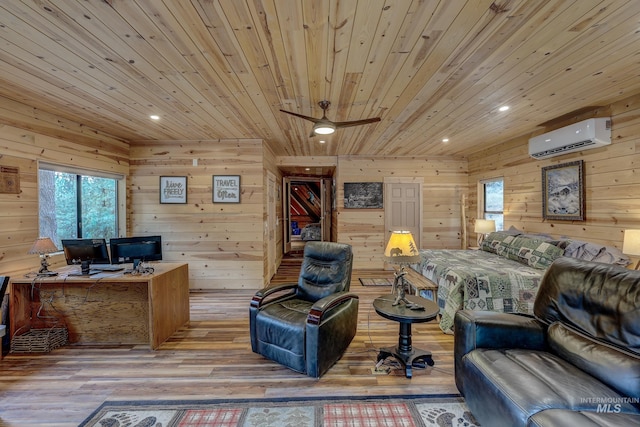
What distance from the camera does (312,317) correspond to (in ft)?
7.07

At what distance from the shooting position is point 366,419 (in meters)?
1.79

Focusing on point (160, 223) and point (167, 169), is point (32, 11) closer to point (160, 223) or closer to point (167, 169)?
point (167, 169)

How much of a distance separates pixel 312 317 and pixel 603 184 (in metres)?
3.72

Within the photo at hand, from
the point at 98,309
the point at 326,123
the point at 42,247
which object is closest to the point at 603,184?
the point at 326,123

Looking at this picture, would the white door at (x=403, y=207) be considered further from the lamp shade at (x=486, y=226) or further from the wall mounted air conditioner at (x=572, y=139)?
the wall mounted air conditioner at (x=572, y=139)

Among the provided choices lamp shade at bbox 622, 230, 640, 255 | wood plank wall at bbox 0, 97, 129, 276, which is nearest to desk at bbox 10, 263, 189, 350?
wood plank wall at bbox 0, 97, 129, 276

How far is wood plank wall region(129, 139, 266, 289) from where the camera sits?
4.53 metres

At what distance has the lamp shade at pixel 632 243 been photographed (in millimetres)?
2516

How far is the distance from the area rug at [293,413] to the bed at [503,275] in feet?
3.79

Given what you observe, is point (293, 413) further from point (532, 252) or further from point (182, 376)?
point (532, 252)

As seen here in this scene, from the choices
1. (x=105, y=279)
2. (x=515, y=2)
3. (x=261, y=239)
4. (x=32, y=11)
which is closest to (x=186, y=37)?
(x=32, y=11)

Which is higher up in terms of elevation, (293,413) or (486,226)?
(486,226)

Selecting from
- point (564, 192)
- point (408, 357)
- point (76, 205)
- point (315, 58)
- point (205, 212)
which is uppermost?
point (315, 58)

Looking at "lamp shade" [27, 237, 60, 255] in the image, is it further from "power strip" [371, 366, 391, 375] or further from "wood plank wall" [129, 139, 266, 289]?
"power strip" [371, 366, 391, 375]
